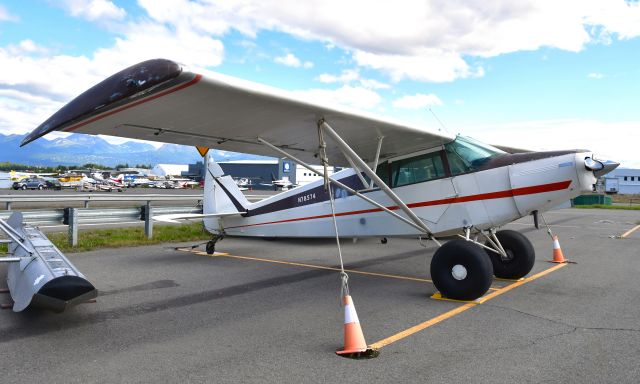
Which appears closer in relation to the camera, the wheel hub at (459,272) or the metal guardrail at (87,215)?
the wheel hub at (459,272)

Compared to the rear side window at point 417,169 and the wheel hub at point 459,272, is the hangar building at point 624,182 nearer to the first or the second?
the rear side window at point 417,169

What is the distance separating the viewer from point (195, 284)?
6.79m

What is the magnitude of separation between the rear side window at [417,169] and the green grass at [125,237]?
684cm

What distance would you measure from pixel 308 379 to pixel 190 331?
1.70 m

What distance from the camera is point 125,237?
1160 cm

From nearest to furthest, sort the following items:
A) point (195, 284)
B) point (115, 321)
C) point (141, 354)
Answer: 1. point (141, 354)
2. point (115, 321)
3. point (195, 284)

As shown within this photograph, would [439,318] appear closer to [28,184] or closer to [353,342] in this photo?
[353,342]

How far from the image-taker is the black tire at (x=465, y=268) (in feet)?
18.2

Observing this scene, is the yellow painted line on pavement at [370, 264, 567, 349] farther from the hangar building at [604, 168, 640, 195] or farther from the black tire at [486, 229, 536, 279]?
the hangar building at [604, 168, 640, 195]

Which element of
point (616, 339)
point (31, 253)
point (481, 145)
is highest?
point (481, 145)

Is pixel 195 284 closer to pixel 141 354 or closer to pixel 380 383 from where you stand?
pixel 141 354

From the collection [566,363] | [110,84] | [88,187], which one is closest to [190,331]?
[110,84]

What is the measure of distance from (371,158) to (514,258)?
9.11ft

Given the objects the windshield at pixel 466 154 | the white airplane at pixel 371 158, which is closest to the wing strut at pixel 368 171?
the white airplane at pixel 371 158
